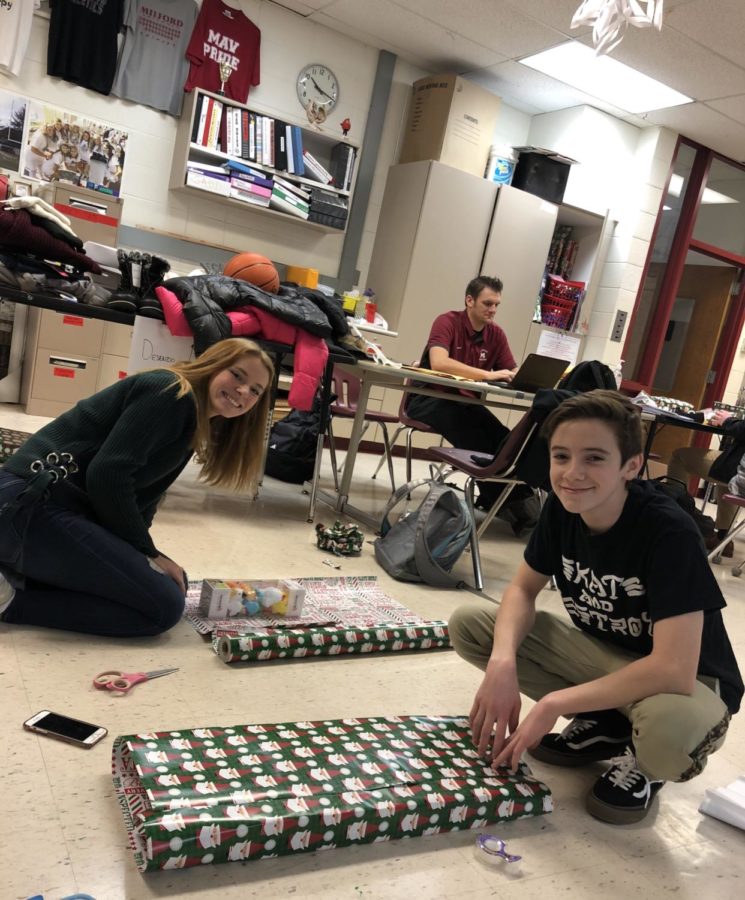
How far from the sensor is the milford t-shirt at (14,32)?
4.15 m

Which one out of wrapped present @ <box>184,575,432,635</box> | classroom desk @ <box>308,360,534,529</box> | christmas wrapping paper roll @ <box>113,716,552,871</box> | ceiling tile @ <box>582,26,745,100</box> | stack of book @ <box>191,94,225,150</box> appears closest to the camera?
christmas wrapping paper roll @ <box>113,716,552,871</box>

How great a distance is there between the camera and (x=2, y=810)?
48.1 inches

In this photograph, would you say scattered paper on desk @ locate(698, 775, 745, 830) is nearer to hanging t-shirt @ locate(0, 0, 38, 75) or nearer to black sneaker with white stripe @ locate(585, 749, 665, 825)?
black sneaker with white stripe @ locate(585, 749, 665, 825)

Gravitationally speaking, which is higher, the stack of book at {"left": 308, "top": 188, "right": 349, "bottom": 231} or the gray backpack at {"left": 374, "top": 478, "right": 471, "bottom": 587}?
the stack of book at {"left": 308, "top": 188, "right": 349, "bottom": 231}

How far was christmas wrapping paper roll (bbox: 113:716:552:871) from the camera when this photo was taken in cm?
116

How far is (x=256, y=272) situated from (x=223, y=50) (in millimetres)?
2245

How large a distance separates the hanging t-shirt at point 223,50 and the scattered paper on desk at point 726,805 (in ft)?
15.3

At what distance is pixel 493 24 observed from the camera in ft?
15.4

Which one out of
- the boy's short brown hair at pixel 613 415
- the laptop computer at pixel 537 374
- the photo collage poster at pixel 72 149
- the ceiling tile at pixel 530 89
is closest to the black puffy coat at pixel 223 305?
the laptop computer at pixel 537 374

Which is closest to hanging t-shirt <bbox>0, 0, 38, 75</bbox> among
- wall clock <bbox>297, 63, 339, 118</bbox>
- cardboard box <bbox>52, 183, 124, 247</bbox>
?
cardboard box <bbox>52, 183, 124, 247</bbox>

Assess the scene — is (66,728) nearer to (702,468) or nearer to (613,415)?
(613,415)

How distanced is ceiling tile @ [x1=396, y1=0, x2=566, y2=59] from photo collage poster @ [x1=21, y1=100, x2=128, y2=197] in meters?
1.96

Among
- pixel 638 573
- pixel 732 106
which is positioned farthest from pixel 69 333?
pixel 732 106

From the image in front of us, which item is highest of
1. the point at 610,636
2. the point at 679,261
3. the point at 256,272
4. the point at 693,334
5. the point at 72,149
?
the point at 679,261
